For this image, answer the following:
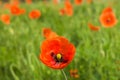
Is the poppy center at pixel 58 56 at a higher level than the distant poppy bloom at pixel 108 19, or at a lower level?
higher

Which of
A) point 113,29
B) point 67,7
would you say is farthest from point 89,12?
point 113,29

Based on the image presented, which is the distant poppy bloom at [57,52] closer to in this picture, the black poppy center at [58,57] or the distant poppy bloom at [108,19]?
the black poppy center at [58,57]

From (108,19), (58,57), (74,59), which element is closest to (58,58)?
(58,57)

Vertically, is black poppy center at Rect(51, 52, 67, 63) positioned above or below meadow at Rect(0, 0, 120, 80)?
above

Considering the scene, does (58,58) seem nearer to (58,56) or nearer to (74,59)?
(58,56)

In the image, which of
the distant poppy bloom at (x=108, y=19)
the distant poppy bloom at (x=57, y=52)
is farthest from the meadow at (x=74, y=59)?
the distant poppy bloom at (x=57, y=52)

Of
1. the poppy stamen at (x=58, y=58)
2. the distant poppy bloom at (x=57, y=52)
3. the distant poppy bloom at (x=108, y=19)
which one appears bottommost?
the distant poppy bloom at (x=108, y=19)

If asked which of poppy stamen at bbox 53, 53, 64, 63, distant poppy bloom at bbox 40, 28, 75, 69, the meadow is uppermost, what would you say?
distant poppy bloom at bbox 40, 28, 75, 69

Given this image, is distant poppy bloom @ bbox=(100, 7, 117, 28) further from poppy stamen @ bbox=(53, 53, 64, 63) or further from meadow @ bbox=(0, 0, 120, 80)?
poppy stamen @ bbox=(53, 53, 64, 63)

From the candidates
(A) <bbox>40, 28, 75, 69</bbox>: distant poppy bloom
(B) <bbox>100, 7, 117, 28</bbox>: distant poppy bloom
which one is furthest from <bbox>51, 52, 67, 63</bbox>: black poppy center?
(B) <bbox>100, 7, 117, 28</bbox>: distant poppy bloom
